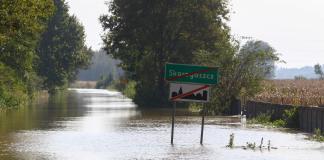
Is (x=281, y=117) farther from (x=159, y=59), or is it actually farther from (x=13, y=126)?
(x=159, y=59)

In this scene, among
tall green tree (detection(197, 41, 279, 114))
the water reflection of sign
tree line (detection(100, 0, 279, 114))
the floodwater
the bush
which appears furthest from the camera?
tree line (detection(100, 0, 279, 114))

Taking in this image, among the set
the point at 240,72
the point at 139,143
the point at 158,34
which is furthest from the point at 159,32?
the point at 139,143

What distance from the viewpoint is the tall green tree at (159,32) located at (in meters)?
66.0

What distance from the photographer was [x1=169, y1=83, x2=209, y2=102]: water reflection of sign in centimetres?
2380

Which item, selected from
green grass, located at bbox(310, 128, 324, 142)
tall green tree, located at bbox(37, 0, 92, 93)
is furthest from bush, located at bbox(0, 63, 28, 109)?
tall green tree, located at bbox(37, 0, 92, 93)

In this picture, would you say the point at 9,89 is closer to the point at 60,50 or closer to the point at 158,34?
the point at 158,34

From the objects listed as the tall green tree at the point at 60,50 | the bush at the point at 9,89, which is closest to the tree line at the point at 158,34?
the bush at the point at 9,89

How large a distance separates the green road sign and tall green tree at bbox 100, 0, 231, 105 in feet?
135

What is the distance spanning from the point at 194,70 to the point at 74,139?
541 centimetres

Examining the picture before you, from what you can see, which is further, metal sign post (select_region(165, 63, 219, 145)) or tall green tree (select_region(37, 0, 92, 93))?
tall green tree (select_region(37, 0, 92, 93))

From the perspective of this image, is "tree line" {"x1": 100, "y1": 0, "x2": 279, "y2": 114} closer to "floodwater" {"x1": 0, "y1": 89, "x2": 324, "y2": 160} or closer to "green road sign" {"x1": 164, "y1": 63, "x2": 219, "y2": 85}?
"floodwater" {"x1": 0, "y1": 89, "x2": 324, "y2": 160}

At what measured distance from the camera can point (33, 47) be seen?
2459 inches

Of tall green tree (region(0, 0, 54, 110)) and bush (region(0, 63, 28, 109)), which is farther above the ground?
tall green tree (region(0, 0, 54, 110))

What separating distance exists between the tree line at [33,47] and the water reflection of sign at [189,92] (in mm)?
11100
